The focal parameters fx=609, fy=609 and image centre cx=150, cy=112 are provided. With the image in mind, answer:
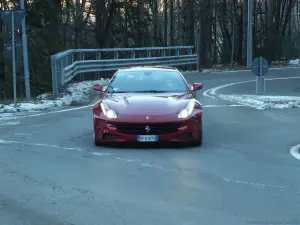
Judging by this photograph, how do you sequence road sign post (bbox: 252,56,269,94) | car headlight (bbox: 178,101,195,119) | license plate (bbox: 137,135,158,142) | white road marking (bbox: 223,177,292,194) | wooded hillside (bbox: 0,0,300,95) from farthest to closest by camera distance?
wooded hillside (bbox: 0,0,300,95), road sign post (bbox: 252,56,269,94), car headlight (bbox: 178,101,195,119), license plate (bbox: 137,135,158,142), white road marking (bbox: 223,177,292,194)

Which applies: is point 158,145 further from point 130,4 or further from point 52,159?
point 130,4

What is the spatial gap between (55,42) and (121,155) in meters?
22.2

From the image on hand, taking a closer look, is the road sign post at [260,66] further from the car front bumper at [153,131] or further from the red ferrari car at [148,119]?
the car front bumper at [153,131]

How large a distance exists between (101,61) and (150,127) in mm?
16432

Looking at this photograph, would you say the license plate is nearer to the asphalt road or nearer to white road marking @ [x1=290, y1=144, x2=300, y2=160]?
the asphalt road

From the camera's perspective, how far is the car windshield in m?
11.3

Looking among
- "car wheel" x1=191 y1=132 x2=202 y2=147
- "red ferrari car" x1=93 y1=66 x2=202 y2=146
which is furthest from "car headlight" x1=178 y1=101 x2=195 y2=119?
"car wheel" x1=191 y1=132 x2=202 y2=147

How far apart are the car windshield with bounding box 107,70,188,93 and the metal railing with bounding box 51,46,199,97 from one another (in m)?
6.76

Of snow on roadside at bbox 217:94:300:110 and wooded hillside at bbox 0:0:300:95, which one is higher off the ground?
wooded hillside at bbox 0:0:300:95

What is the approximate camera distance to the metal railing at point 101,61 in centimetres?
1907

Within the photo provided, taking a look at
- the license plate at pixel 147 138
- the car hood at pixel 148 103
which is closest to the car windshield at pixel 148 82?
the car hood at pixel 148 103

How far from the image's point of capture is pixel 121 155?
9.51 meters

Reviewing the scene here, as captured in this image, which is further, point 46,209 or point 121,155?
point 121,155

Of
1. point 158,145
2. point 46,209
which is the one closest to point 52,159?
point 158,145
